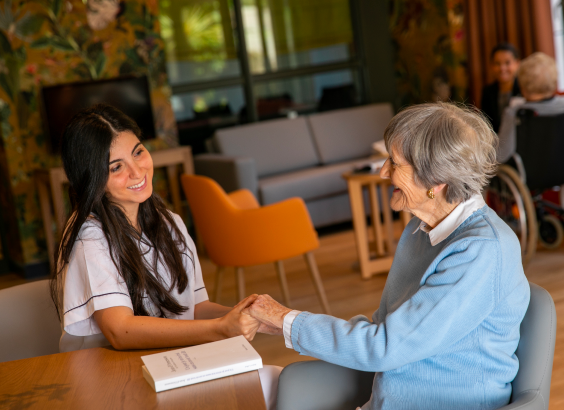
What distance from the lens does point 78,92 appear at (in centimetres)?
480

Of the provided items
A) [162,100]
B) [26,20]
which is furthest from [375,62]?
[26,20]

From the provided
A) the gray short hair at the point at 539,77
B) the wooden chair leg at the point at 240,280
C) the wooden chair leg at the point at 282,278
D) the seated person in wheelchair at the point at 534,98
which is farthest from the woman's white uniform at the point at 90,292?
the gray short hair at the point at 539,77

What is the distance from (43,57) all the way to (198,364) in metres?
4.33

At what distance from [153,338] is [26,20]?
4145 mm

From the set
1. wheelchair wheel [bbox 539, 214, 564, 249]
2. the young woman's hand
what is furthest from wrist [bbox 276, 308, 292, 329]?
wheelchair wheel [bbox 539, 214, 564, 249]

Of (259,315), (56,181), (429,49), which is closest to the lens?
(259,315)

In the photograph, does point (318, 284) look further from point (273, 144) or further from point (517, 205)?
point (273, 144)

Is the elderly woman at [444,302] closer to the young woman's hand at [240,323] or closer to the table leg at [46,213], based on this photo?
the young woman's hand at [240,323]

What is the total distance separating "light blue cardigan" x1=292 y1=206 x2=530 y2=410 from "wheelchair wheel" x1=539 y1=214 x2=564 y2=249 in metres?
2.97

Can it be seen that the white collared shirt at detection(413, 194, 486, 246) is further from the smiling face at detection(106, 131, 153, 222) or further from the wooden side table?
the wooden side table

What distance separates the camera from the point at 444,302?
105 centimetres

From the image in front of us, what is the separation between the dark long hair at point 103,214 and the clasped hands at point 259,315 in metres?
0.27

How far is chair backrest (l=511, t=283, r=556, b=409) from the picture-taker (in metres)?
1.08

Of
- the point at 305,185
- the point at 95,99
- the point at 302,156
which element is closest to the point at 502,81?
the point at 305,185
